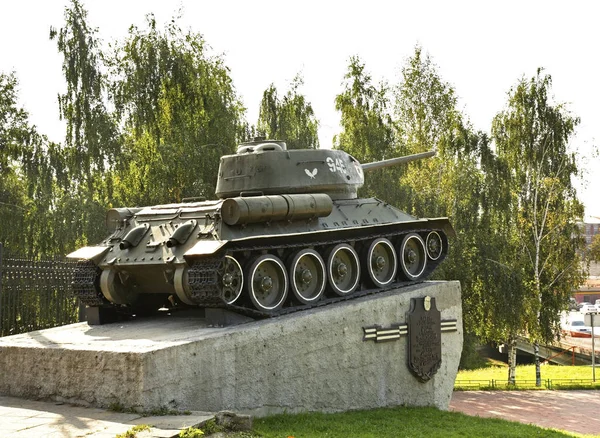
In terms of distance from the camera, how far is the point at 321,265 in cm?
1310

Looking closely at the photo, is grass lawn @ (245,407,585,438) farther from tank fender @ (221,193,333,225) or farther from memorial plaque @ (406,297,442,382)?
tank fender @ (221,193,333,225)

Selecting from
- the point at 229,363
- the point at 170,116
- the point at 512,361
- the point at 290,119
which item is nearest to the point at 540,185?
the point at 512,361

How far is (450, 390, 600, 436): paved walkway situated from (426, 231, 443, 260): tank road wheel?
4.11 meters

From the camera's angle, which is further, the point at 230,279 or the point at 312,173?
the point at 312,173

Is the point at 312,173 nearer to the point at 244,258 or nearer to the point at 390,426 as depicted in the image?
the point at 244,258

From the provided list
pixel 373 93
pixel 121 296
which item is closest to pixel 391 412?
pixel 121 296

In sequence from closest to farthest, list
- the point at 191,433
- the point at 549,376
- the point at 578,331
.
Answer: the point at 191,433, the point at 549,376, the point at 578,331

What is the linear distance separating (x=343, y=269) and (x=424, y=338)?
6.97 feet

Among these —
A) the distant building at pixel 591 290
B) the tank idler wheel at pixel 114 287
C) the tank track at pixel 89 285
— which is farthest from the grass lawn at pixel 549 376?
the distant building at pixel 591 290

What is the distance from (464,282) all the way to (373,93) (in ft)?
27.7

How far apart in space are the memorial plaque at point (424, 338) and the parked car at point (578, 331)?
33.1m

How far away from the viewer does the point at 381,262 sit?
14.6m

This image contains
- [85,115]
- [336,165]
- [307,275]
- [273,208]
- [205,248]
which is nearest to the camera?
[205,248]

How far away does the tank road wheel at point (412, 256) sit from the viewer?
1527 centimetres
